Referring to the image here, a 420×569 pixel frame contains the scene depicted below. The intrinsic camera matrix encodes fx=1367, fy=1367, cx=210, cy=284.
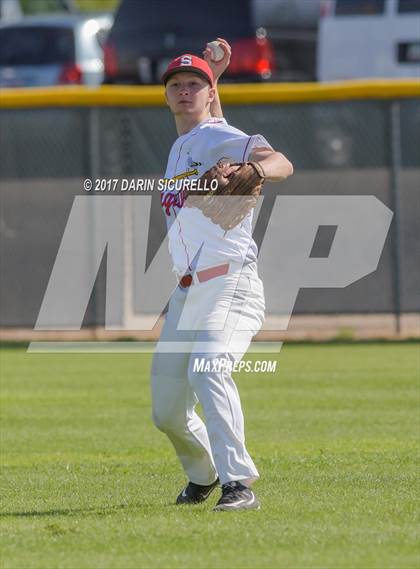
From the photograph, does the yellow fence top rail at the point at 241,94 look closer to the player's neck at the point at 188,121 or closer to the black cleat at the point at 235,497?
the player's neck at the point at 188,121

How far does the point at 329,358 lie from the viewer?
487 inches

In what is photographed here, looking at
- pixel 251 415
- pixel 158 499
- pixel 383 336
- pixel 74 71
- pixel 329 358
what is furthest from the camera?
pixel 74 71

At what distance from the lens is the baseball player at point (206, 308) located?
5.65 meters

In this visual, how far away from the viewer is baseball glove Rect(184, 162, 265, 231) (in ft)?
18.3

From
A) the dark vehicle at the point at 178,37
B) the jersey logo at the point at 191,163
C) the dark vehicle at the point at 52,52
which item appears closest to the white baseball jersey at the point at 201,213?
the jersey logo at the point at 191,163

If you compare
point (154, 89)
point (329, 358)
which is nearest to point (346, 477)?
point (329, 358)

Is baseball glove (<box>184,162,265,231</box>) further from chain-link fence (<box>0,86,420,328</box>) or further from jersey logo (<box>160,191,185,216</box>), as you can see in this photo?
chain-link fence (<box>0,86,420,328</box>)

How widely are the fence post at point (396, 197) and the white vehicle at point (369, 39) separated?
2901 mm

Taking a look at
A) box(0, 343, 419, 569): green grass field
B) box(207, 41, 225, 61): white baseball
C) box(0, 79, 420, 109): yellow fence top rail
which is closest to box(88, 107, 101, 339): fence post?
box(0, 79, 420, 109): yellow fence top rail

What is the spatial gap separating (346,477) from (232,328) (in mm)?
1302

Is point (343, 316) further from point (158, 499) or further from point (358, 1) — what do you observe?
point (158, 499)

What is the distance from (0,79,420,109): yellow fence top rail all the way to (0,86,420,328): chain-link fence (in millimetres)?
71

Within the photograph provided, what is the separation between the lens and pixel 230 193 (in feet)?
18.4

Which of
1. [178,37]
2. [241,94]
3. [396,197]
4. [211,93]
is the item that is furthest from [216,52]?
[178,37]
